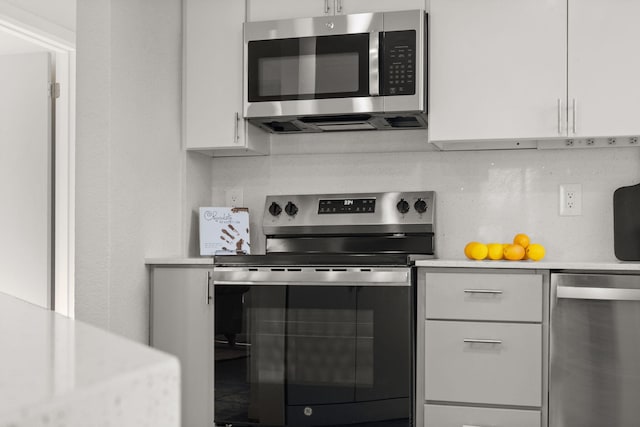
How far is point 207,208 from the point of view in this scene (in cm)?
329

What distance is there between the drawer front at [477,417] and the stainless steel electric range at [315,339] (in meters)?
0.10

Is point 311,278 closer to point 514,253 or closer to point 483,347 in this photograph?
point 483,347

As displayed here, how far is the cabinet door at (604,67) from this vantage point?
2.76 meters

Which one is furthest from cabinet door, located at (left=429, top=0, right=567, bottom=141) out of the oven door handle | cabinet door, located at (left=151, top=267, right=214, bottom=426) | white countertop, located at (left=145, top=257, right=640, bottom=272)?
cabinet door, located at (left=151, top=267, right=214, bottom=426)

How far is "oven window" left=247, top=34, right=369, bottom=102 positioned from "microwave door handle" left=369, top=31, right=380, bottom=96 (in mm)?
19

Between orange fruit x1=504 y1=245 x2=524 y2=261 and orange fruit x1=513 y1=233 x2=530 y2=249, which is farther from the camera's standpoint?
orange fruit x1=513 y1=233 x2=530 y2=249

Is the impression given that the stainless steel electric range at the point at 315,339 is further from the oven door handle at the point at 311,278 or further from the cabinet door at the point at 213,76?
the cabinet door at the point at 213,76

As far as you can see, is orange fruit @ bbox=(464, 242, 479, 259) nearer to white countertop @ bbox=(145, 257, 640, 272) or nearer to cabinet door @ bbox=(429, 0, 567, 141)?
white countertop @ bbox=(145, 257, 640, 272)

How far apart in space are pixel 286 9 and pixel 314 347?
152 cm

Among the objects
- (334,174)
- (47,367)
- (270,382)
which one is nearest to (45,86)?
(334,174)

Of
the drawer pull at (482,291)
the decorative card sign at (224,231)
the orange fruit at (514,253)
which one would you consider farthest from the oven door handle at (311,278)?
the orange fruit at (514,253)

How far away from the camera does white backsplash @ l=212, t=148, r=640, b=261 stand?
3090mm

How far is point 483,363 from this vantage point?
106 inches

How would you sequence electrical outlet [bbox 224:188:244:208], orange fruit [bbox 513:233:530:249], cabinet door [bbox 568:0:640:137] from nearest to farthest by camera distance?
1. cabinet door [bbox 568:0:640:137]
2. orange fruit [bbox 513:233:530:249]
3. electrical outlet [bbox 224:188:244:208]
